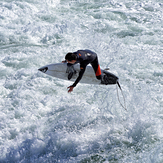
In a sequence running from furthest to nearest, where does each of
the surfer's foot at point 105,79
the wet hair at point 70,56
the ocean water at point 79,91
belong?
the surfer's foot at point 105,79, the ocean water at point 79,91, the wet hair at point 70,56

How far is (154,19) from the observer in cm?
1130

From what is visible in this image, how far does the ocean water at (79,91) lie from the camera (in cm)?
463

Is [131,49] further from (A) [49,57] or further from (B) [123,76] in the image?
(A) [49,57]

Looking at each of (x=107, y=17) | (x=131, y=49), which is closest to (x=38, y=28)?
(x=107, y=17)

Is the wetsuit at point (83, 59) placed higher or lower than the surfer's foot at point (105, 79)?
higher

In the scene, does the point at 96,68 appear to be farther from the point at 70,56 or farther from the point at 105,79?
the point at 70,56

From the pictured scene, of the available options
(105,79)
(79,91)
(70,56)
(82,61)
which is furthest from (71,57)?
(79,91)

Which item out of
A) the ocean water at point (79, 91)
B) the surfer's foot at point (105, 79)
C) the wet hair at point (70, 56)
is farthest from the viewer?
the surfer's foot at point (105, 79)

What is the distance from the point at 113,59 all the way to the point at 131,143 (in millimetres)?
4134

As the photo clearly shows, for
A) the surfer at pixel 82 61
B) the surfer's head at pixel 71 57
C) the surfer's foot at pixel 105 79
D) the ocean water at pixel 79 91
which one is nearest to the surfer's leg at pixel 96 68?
the surfer at pixel 82 61

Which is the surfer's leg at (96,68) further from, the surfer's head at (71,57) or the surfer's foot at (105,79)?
the surfer's head at (71,57)

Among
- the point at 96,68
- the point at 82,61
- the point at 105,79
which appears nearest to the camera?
the point at 82,61

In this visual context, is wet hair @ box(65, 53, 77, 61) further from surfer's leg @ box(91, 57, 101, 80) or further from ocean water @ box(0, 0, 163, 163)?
ocean water @ box(0, 0, 163, 163)

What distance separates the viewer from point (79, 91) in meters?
6.60
